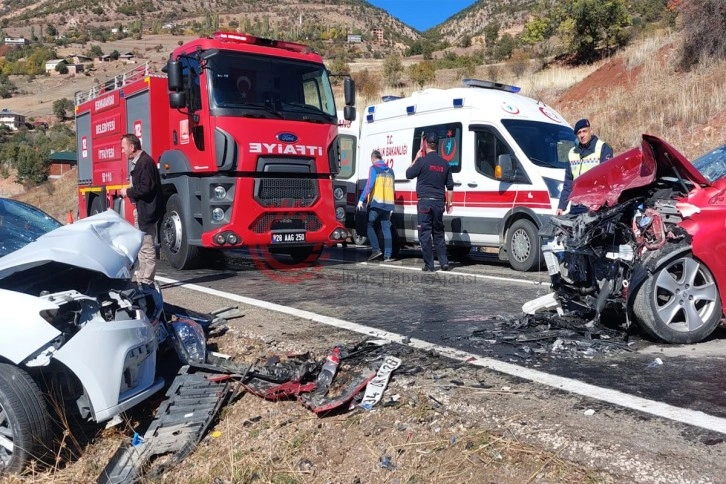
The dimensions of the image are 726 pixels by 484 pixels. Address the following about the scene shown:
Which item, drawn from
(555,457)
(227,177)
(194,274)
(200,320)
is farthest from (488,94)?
(555,457)

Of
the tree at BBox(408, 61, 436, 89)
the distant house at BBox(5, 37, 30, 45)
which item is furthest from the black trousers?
the distant house at BBox(5, 37, 30, 45)

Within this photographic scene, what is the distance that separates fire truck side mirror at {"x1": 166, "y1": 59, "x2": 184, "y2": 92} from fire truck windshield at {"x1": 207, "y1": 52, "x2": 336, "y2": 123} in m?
0.44

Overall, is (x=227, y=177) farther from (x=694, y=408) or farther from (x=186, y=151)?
(x=694, y=408)

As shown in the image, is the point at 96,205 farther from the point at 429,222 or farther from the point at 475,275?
the point at 475,275

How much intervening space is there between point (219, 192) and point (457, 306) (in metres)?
4.02

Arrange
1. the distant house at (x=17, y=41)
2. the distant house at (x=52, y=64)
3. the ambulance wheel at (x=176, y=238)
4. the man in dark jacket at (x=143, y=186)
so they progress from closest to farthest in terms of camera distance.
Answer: the man in dark jacket at (x=143, y=186)
the ambulance wheel at (x=176, y=238)
the distant house at (x=52, y=64)
the distant house at (x=17, y=41)

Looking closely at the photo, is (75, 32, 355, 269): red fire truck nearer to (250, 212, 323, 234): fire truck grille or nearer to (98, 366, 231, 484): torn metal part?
(250, 212, 323, 234): fire truck grille

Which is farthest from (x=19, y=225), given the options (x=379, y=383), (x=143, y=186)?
(x=379, y=383)

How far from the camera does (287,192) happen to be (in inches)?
361

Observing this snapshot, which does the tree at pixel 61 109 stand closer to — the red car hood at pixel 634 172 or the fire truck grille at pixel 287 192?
the fire truck grille at pixel 287 192

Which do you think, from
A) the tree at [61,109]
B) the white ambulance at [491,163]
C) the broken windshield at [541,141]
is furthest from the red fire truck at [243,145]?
the tree at [61,109]

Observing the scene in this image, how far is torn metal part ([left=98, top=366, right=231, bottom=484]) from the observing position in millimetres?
3480

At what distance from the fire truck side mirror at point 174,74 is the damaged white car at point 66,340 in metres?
5.18

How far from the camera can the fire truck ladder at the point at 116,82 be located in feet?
35.3
